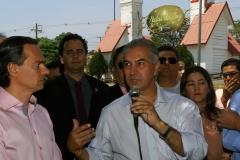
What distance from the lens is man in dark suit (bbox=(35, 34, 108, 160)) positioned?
5.06m

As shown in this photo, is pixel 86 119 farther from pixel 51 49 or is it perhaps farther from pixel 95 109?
pixel 51 49

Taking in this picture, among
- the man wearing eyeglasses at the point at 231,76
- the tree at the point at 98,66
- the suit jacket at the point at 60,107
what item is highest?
the man wearing eyeglasses at the point at 231,76

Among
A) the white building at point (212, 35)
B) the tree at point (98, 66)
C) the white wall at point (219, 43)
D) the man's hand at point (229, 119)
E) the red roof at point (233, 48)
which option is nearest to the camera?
the man's hand at point (229, 119)

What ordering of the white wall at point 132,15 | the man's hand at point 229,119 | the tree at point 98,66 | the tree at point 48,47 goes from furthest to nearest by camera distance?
the tree at point 48,47
the tree at point 98,66
the white wall at point 132,15
the man's hand at point 229,119

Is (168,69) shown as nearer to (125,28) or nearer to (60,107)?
(60,107)

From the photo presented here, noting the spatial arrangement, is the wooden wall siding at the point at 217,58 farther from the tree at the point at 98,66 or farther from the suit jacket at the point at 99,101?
the suit jacket at the point at 99,101

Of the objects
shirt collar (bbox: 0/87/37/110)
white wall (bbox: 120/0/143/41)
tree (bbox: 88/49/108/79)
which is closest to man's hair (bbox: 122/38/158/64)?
shirt collar (bbox: 0/87/37/110)

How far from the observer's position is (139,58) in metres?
3.19

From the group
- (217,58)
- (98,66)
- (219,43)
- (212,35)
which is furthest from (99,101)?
(219,43)

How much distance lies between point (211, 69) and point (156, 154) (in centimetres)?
3489

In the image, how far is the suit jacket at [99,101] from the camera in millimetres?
4645

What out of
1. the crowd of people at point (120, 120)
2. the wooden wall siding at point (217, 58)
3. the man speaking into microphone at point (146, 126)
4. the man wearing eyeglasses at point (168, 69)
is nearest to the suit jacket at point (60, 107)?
the man wearing eyeglasses at point (168, 69)

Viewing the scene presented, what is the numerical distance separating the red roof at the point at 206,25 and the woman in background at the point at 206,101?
31.9 metres

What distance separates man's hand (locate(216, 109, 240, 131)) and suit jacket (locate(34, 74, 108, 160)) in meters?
2.12
